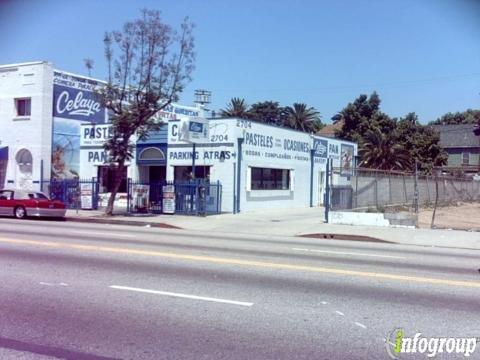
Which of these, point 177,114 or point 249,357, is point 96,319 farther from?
point 177,114

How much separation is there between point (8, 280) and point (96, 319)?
9.79 ft

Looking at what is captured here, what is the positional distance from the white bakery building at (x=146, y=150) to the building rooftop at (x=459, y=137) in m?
40.4

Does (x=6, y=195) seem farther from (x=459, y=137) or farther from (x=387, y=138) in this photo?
(x=459, y=137)

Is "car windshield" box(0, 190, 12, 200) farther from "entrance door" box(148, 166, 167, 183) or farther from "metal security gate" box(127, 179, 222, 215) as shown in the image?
"entrance door" box(148, 166, 167, 183)

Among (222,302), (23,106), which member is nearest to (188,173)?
(23,106)

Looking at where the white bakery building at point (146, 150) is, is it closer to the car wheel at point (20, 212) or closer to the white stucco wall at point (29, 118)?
the white stucco wall at point (29, 118)

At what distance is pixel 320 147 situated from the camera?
34.8 metres

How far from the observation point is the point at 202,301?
24.2 feet

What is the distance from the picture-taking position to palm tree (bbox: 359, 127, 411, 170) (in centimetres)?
5194

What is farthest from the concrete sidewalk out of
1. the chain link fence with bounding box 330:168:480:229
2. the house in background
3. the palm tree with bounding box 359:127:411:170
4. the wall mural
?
the house in background

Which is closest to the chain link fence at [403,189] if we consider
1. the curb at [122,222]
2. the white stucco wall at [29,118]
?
the curb at [122,222]

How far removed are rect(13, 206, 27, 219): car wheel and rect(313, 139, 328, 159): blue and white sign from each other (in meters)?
17.7

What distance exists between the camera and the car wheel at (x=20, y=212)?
23.2m

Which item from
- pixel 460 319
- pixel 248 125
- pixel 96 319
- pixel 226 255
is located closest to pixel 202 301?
pixel 96 319
